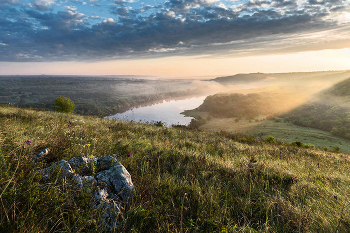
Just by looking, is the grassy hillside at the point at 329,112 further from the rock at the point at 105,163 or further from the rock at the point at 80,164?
the rock at the point at 80,164

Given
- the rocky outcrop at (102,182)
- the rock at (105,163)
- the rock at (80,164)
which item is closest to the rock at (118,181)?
the rocky outcrop at (102,182)

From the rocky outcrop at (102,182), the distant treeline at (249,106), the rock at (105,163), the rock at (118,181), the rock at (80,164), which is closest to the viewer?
the rocky outcrop at (102,182)

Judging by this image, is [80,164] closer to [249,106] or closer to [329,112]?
[329,112]

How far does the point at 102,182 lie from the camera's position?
8.01 ft

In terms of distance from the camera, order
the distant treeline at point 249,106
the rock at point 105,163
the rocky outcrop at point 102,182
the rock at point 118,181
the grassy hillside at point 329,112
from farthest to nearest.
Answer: the distant treeline at point 249,106 → the grassy hillside at point 329,112 → the rock at point 105,163 → the rock at point 118,181 → the rocky outcrop at point 102,182

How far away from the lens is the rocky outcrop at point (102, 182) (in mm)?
2117

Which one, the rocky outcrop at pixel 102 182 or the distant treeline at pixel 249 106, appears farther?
the distant treeline at pixel 249 106

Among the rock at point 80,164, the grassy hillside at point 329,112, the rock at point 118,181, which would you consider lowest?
the grassy hillside at point 329,112

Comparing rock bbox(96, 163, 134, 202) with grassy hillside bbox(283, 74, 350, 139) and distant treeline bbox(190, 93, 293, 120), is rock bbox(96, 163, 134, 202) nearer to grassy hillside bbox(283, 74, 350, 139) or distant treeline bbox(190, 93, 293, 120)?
grassy hillside bbox(283, 74, 350, 139)

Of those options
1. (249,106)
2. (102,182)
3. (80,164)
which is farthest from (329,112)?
(80,164)

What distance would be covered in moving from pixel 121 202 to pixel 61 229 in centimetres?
74

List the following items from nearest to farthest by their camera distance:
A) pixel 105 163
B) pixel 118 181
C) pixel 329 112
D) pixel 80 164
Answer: pixel 118 181, pixel 80 164, pixel 105 163, pixel 329 112

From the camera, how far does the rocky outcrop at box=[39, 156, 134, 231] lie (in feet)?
6.95

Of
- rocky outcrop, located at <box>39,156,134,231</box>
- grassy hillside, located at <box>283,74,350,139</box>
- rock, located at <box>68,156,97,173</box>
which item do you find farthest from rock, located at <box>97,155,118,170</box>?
grassy hillside, located at <box>283,74,350,139</box>
